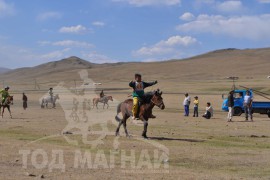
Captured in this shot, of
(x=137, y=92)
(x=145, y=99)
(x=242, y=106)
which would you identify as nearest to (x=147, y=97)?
(x=145, y=99)

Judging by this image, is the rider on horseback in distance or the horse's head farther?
the rider on horseback in distance

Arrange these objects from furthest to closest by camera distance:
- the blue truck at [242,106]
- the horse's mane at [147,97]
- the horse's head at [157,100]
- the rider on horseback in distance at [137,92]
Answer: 1. the blue truck at [242,106]
2. the horse's mane at [147,97]
3. the rider on horseback in distance at [137,92]
4. the horse's head at [157,100]

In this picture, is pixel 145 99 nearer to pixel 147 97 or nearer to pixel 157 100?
pixel 147 97

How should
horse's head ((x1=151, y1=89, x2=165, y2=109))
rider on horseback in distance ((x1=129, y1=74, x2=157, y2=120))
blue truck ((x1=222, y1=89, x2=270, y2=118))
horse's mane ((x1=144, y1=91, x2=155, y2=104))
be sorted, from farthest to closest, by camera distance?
blue truck ((x1=222, y1=89, x2=270, y2=118)) → horse's mane ((x1=144, y1=91, x2=155, y2=104)) → rider on horseback in distance ((x1=129, y1=74, x2=157, y2=120)) → horse's head ((x1=151, y1=89, x2=165, y2=109))

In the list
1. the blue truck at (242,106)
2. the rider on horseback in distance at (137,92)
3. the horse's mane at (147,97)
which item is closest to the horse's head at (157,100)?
the horse's mane at (147,97)

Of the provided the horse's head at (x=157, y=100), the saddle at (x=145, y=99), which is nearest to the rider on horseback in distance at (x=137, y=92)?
the saddle at (x=145, y=99)

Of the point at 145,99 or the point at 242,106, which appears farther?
the point at 242,106

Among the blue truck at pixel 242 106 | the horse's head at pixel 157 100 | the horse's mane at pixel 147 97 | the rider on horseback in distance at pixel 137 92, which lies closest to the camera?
the horse's head at pixel 157 100

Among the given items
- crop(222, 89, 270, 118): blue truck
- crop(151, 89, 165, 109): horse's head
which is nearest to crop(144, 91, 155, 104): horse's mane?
crop(151, 89, 165, 109): horse's head

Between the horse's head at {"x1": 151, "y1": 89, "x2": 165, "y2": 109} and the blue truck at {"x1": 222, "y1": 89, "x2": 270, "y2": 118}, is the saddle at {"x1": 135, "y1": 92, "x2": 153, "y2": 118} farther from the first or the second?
the blue truck at {"x1": 222, "y1": 89, "x2": 270, "y2": 118}

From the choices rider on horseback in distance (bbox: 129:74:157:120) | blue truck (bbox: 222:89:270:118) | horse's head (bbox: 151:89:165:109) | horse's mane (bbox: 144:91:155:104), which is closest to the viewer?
horse's head (bbox: 151:89:165:109)

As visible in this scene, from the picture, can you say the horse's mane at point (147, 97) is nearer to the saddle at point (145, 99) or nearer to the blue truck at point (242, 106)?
the saddle at point (145, 99)

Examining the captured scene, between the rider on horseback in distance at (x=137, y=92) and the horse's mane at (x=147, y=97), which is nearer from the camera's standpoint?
the rider on horseback in distance at (x=137, y=92)

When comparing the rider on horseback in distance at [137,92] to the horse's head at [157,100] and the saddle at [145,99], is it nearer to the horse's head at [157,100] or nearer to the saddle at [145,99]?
the saddle at [145,99]
